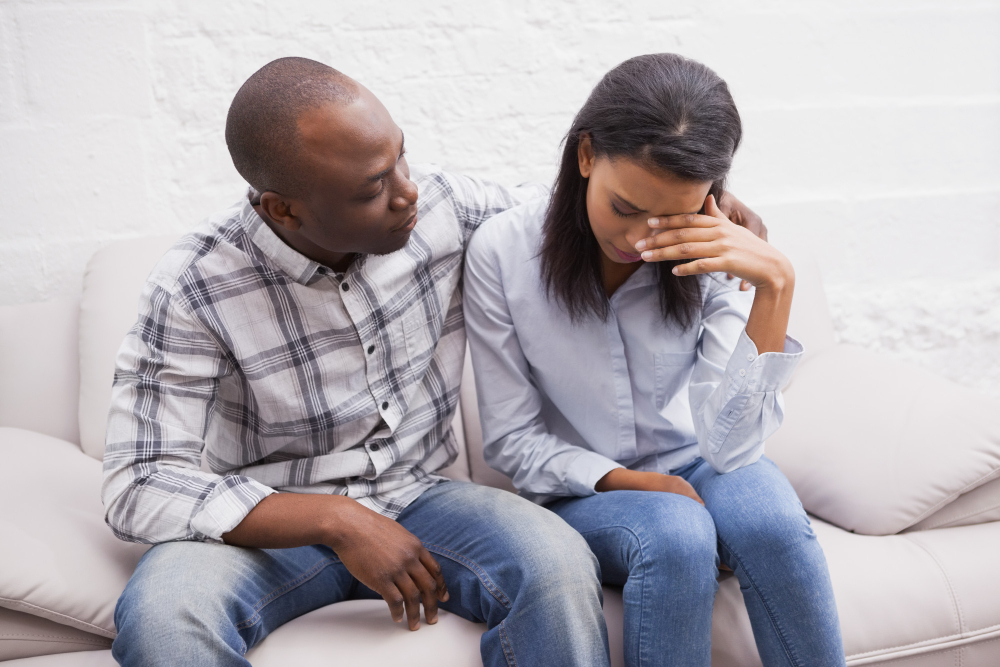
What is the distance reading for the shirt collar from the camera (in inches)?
43.0

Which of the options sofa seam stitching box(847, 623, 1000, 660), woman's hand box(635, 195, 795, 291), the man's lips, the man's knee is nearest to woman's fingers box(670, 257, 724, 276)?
woman's hand box(635, 195, 795, 291)

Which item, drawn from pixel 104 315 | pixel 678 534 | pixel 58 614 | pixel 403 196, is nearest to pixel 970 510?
pixel 678 534

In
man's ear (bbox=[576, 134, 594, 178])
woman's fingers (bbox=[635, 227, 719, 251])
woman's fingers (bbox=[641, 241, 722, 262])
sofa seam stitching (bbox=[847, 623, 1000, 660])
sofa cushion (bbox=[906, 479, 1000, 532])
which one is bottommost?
sofa seam stitching (bbox=[847, 623, 1000, 660])

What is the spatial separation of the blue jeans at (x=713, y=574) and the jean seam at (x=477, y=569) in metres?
0.17

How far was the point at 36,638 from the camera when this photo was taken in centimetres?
104

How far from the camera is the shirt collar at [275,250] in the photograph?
3.59ft

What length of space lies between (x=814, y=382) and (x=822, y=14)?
1.00m

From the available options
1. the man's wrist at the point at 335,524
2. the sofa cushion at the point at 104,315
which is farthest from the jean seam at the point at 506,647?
the sofa cushion at the point at 104,315

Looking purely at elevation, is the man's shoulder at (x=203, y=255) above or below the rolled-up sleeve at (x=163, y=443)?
above

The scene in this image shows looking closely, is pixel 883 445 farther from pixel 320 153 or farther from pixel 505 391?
pixel 320 153

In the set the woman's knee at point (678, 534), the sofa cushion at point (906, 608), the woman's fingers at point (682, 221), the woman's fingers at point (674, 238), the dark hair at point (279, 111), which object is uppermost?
the dark hair at point (279, 111)

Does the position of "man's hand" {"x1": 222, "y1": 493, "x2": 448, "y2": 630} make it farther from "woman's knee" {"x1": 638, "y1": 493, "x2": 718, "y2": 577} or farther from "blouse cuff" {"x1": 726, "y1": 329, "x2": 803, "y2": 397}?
"blouse cuff" {"x1": 726, "y1": 329, "x2": 803, "y2": 397}

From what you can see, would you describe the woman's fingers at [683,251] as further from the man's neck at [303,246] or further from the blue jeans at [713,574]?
the man's neck at [303,246]

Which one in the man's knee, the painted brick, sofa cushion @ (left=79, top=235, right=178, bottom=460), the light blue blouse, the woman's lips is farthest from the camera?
the painted brick
